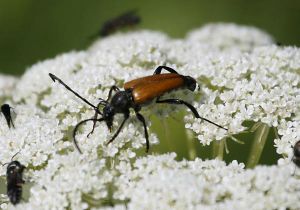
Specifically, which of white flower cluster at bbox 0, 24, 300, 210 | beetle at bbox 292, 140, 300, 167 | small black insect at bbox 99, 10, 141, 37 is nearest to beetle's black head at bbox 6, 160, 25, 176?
white flower cluster at bbox 0, 24, 300, 210

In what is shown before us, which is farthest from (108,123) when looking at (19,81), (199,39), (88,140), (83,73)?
(199,39)

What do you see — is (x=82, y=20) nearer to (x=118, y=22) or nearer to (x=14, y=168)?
(x=118, y=22)

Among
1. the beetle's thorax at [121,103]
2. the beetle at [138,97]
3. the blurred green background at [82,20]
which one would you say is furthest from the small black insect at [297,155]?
the blurred green background at [82,20]

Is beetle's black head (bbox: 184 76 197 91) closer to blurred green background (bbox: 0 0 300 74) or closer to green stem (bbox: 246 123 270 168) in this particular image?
green stem (bbox: 246 123 270 168)

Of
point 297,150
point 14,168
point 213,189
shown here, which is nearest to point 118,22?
point 14,168

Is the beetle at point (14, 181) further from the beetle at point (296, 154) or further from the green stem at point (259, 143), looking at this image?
the beetle at point (296, 154)

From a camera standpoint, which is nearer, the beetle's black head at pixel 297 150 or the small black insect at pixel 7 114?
the beetle's black head at pixel 297 150
